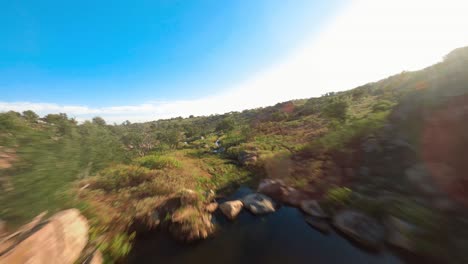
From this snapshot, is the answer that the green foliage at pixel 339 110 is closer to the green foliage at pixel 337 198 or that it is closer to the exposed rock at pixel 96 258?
the green foliage at pixel 337 198

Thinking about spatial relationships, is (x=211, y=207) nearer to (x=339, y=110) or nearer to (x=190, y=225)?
(x=190, y=225)

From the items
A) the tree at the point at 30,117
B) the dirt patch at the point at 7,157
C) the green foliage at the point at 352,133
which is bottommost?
the green foliage at the point at 352,133

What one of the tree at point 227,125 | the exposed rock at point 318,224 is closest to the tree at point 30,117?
the exposed rock at point 318,224

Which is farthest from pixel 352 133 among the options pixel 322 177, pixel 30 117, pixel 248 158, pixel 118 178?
pixel 30 117

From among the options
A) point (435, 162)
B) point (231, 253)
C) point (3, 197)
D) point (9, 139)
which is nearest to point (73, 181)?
point (3, 197)

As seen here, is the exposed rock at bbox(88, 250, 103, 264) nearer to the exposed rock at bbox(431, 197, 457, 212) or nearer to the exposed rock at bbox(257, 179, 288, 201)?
the exposed rock at bbox(257, 179, 288, 201)

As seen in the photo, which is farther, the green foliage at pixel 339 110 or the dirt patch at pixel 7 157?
the green foliage at pixel 339 110

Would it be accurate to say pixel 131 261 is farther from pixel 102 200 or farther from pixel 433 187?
pixel 433 187
